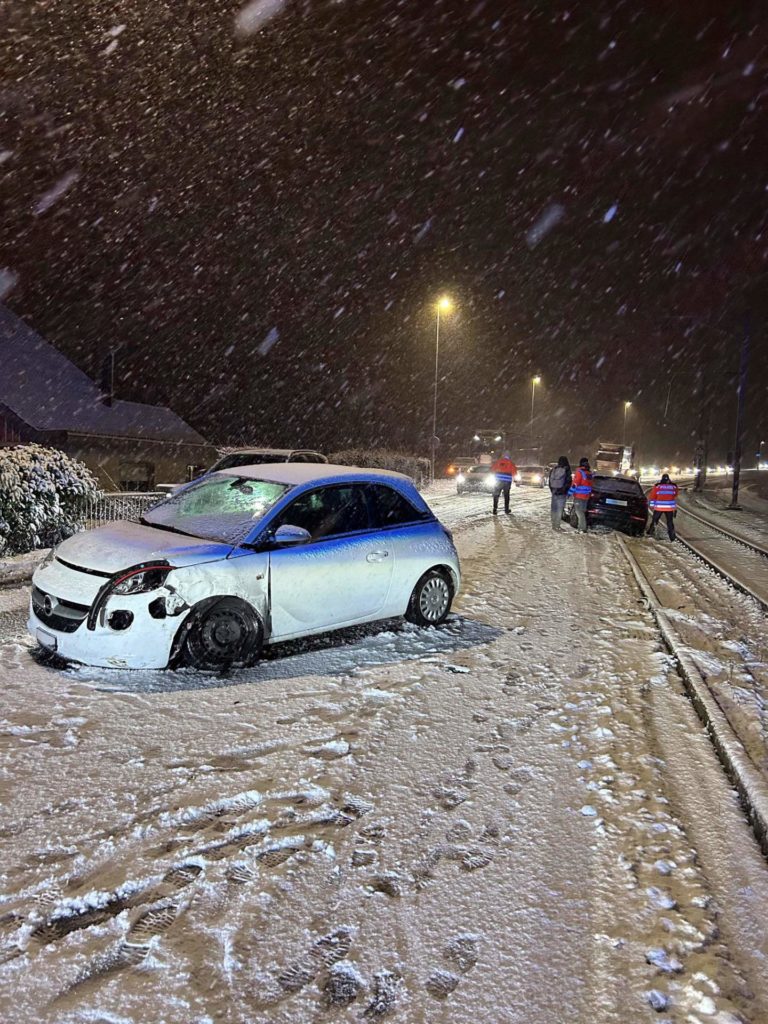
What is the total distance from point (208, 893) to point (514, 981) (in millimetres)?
1235

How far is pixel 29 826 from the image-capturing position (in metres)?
3.24

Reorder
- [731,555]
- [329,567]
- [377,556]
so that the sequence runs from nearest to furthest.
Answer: [329,567]
[377,556]
[731,555]

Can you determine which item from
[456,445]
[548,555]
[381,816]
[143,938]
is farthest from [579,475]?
[456,445]

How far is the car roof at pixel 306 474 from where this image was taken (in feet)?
20.6

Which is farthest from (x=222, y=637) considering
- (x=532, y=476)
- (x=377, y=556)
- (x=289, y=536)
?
(x=532, y=476)

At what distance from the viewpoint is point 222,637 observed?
5.32 meters

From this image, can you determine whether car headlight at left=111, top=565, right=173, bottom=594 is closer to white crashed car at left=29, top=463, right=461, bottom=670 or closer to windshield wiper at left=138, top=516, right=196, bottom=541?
white crashed car at left=29, top=463, right=461, bottom=670

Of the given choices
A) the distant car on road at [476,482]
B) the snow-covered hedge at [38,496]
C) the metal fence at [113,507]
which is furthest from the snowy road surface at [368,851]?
the distant car on road at [476,482]

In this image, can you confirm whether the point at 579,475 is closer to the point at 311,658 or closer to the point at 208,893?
the point at 311,658

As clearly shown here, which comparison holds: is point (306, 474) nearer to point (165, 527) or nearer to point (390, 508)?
point (390, 508)

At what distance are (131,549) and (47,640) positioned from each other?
884 millimetres

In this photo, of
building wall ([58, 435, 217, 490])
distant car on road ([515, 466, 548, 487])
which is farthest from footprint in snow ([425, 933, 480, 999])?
distant car on road ([515, 466, 548, 487])

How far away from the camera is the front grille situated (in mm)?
4938

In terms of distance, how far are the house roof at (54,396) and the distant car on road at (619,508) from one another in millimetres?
18850
